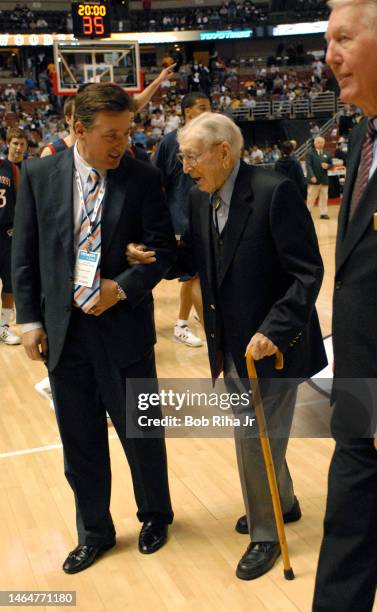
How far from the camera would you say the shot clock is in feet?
39.0

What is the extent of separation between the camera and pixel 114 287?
2676 millimetres

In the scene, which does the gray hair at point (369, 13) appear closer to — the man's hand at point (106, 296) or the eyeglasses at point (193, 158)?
the eyeglasses at point (193, 158)

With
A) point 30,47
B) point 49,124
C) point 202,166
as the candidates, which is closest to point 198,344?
point 202,166

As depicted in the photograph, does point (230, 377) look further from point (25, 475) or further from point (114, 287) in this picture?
point (25, 475)

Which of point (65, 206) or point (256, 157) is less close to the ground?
point (65, 206)

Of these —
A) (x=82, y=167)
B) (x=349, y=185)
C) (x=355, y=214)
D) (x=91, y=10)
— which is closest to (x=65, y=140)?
(x=82, y=167)

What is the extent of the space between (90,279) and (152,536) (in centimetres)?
110

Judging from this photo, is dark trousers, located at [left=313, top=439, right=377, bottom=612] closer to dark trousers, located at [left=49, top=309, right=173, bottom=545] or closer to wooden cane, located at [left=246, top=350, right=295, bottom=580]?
wooden cane, located at [left=246, top=350, right=295, bottom=580]

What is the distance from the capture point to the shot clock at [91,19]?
1189 centimetres

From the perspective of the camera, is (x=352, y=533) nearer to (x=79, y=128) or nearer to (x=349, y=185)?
(x=349, y=185)

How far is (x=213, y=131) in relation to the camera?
2562 mm

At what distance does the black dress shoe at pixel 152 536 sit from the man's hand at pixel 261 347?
96cm

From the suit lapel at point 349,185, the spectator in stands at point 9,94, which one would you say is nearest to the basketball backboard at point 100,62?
the suit lapel at point 349,185

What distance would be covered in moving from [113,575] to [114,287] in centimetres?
109
